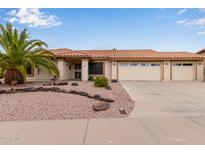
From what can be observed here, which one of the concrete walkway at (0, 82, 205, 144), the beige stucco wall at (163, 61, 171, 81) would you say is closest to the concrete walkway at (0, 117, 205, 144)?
the concrete walkway at (0, 82, 205, 144)

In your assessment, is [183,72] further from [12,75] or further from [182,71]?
[12,75]

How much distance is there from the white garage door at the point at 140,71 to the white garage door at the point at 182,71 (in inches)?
72.1

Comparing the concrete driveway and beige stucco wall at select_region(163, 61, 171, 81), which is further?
beige stucco wall at select_region(163, 61, 171, 81)

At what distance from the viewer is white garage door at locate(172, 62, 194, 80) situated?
26547 mm

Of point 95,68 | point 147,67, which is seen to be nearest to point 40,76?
point 95,68

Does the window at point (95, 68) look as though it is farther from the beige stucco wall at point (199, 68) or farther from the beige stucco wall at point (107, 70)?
the beige stucco wall at point (199, 68)

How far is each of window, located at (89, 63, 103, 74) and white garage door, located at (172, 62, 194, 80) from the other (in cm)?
831

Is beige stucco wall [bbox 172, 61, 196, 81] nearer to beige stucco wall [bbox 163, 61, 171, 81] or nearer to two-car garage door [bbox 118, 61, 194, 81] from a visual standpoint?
two-car garage door [bbox 118, 61, 194, 81]

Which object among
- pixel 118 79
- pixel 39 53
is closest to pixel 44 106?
pixel 39 53

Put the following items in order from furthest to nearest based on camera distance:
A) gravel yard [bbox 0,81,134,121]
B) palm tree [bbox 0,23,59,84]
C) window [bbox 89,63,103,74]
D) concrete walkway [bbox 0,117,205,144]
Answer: window [bbox 89,63,103,74] < palm tree [bbox 0,23,59,84] < gravel yard [bbox 0,81,134,121] < concrete walkway [bbox 0,117,205,144]

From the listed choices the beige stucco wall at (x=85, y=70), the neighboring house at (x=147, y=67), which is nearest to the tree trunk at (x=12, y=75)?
the beige stucco wall at (x=85, y=70)

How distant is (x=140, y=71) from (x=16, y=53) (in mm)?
14691

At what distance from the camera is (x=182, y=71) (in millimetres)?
26578
